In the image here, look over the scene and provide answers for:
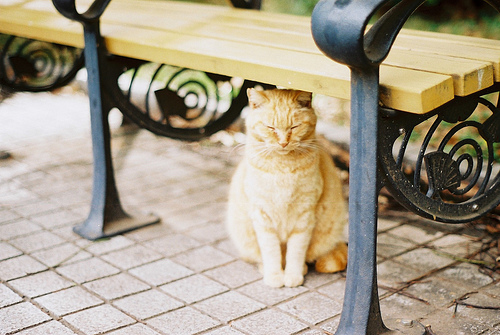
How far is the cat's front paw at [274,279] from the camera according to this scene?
235 cm

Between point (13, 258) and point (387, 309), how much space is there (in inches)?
64.6

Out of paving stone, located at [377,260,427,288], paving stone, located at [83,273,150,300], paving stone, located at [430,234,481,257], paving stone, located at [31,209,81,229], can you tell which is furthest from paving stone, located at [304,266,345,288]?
paving stone, located at [31,209,81,229]

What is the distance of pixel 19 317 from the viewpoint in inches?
83.0

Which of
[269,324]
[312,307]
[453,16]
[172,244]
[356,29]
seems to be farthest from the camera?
[453,16]

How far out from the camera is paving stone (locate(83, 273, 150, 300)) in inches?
90.7

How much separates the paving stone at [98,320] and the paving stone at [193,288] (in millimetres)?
245

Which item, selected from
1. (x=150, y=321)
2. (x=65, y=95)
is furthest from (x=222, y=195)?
(x=65, y=95)

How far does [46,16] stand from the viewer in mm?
3037

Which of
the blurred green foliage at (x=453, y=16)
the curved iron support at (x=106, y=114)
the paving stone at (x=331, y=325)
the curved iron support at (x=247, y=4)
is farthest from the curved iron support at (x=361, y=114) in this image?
the blurred green foliage at (x=453, y=16)

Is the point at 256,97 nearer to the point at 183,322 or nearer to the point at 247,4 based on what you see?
the point at 183,322

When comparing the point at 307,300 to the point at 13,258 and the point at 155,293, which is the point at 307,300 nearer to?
the point at 155,293

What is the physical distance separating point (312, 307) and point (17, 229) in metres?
1.58

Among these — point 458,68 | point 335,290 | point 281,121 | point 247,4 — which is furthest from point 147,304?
point 247,4

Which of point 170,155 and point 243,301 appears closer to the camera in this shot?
point 243,301
